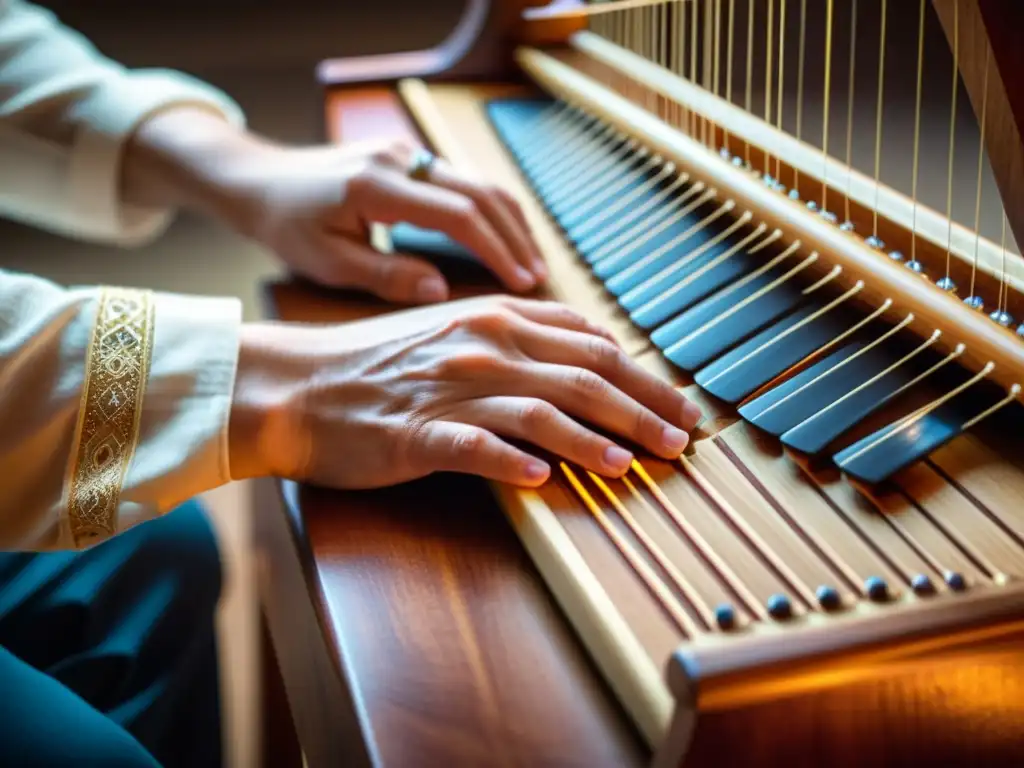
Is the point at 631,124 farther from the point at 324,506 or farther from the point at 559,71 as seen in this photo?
the point at 324,506

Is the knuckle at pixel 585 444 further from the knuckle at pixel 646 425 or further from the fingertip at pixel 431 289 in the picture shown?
the fingertip at pixel 431 289

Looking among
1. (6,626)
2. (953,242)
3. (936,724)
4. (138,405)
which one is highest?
(953,242)

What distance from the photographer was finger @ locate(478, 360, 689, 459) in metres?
0.70

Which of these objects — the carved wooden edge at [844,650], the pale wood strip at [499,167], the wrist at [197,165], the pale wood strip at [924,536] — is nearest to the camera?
the carved wooden edge at [844,650]

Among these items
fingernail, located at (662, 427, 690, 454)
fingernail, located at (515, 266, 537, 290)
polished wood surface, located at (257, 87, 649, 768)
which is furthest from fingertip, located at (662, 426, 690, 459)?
fingernail, located at (515, 266, 537, 290)

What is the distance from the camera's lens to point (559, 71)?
135 cm

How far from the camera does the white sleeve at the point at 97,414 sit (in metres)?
0.73

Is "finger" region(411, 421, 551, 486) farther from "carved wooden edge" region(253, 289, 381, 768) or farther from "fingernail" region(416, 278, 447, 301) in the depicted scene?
"fingernail" region(416, 278, 447, 301)

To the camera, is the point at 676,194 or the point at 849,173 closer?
the point at 849,173

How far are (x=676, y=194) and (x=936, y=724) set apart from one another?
0.61 metres

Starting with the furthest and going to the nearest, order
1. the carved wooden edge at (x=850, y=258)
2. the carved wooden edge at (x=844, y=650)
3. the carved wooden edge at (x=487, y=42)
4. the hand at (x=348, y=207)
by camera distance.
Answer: the carved wooden edge at (x=487, y=42) < the hand at (x=348, y=207) < the carved wooden edge at (x=850, y=258) < the carved wooden edge at (x=844, y=650)

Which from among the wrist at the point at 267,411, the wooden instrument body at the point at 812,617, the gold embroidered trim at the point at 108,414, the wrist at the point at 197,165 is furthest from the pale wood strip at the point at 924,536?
the wrist at the point at 197,165

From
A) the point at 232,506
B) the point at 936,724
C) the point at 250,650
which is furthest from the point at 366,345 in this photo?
the point at 232,506

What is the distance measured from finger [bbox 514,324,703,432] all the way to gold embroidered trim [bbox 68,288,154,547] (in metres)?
0.26
